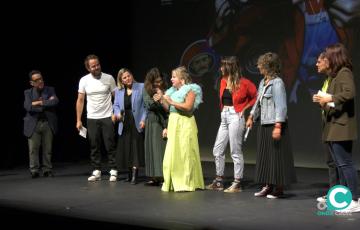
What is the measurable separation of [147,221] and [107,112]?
265cm

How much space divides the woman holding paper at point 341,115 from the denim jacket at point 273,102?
53 cm

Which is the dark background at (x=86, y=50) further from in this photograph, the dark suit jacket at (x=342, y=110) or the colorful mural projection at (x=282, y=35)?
the dark suit jacket at (x=342, y=110)

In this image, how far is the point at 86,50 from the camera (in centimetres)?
915

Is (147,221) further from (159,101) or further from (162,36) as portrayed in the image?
(162,36)

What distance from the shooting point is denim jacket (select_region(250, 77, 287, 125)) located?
16.4 ft

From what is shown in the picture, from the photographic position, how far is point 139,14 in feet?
30.8

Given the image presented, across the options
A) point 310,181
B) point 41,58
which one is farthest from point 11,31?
point 310,181

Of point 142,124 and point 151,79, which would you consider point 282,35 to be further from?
point 142,124

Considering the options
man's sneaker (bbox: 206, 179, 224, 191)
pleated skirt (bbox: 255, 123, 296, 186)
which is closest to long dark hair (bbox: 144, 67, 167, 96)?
man's sneaker (bbox: 206, 179, 224, 191)

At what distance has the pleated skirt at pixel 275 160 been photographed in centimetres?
504

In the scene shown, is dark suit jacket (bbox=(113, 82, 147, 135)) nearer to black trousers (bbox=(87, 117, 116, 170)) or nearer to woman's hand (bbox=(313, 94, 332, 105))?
black trousers (bbox=(87, 117, 116, 170))

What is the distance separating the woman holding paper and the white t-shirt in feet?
9.44

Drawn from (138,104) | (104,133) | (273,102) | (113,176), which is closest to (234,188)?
(273,102)

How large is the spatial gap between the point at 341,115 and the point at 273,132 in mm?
726
